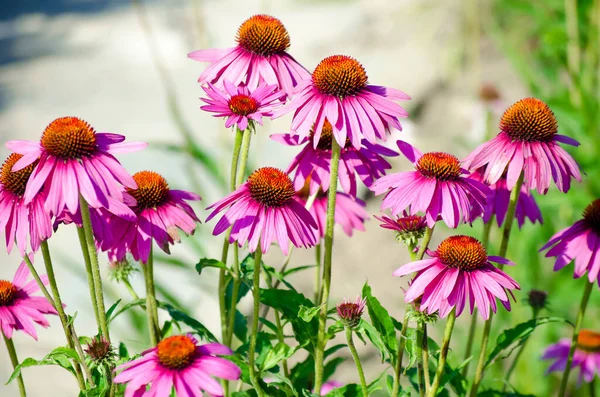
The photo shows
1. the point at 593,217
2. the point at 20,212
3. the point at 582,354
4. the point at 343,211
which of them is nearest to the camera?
the point at 20,212

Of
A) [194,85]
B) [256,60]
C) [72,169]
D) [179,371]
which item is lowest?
[179,371]

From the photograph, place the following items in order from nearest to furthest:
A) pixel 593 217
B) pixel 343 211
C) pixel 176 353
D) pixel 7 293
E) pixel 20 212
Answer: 1. pixel 176 353
2. pixel 20 212
3. pixel 7 293
4. pixel 593 217
5. pixel 343 211

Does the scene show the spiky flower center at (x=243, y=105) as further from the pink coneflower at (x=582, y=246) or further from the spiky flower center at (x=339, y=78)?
the pink coneflower at (x=582, y=246)

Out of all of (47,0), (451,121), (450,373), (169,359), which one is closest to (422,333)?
(450,373)

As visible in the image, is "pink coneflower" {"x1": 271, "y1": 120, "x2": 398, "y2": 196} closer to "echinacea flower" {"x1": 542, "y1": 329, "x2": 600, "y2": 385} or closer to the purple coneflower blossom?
the purple coneflower blossom

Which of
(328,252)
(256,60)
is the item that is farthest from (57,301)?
(256,60)

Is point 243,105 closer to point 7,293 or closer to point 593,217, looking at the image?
point 7,293

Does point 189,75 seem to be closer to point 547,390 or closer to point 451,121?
point 451,121
